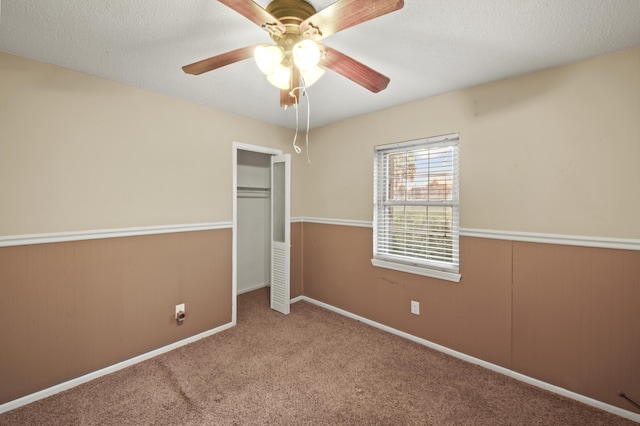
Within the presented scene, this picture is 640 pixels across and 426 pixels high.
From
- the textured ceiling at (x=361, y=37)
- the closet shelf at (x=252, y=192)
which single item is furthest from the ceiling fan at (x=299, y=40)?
the closet shelf at (x=252, y=192)

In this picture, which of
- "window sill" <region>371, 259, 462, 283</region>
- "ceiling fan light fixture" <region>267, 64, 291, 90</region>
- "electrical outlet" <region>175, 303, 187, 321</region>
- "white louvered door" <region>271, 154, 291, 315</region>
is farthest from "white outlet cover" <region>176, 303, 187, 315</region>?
"ceiling fan light fixture" <region>267, 64, 291, 90</region>

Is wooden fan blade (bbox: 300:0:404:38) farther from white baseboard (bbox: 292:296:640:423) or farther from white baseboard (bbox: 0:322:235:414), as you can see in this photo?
white baseboard (bbox: 0:322:235:414)

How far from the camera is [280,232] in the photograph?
3.35 metres

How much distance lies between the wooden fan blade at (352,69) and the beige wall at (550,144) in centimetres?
123

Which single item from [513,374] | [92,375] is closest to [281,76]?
[92,375]

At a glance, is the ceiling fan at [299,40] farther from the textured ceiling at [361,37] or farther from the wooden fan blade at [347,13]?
the textured ceiling at [361,37]

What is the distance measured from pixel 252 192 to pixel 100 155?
82.6 inches

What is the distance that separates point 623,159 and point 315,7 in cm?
210

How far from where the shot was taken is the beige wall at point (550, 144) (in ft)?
5.65

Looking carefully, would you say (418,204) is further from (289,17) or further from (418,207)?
(289,17)

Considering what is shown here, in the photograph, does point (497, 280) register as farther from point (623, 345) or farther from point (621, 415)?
point (621, 415)

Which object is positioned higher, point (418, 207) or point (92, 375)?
point (418, 207)

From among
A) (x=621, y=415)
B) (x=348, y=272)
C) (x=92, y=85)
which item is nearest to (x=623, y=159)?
(x=621, y=415)

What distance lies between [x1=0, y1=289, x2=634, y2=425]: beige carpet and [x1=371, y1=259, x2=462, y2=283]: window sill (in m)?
0.69
